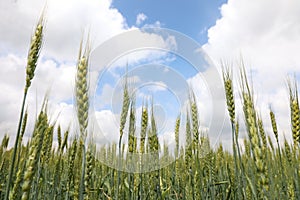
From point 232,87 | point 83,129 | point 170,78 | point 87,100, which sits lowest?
point 83,129

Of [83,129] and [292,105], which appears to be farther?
[292,105]

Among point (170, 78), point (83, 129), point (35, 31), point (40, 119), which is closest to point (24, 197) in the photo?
point (40, 119)

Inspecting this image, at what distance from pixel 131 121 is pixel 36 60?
4.36 ft

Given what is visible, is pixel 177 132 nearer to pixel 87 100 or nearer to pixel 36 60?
pixel 87 100

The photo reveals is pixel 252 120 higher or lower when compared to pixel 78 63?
lower

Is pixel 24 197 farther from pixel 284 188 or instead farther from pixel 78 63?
pixel 284 188

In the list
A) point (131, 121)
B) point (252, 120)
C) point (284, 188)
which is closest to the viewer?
point (252, 120)

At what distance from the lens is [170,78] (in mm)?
5078

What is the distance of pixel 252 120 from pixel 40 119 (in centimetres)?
150

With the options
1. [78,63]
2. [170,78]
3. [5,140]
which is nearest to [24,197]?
[78,63]

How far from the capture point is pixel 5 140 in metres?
3.69

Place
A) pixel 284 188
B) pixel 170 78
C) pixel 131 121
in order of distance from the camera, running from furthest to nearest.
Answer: pixel 170 78, pixel 284 188, pixel 131 121

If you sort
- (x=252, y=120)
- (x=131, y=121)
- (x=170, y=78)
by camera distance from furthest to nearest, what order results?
1. (x=170, y=78)
2. (x=131, y=121)
3. (x=252, y=120)

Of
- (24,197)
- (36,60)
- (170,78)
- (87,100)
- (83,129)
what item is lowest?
(24,197)
